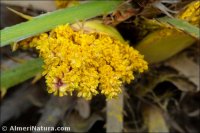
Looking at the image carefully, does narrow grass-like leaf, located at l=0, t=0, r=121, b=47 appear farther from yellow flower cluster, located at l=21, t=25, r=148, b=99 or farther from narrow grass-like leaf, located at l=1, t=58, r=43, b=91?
narrow grass-like leaf, located at l=1, t=58, r=43, b=91

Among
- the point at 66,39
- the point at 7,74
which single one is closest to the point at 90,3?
the point at 66,39

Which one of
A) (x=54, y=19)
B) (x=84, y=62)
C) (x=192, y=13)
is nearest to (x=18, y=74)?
(x=54, y=19)

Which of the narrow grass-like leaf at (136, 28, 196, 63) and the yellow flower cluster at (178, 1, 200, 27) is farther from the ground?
the yellow flower cluster at (178, 1, 200, 27)

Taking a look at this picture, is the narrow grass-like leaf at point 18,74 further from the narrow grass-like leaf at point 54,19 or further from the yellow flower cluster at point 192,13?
the yellow flower cluster at point 192,13

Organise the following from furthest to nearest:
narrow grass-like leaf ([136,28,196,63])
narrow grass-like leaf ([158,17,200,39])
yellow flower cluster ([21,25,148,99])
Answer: narrow grass-like leaf ([136,28,196,63]) → narrow grass-like leaf ([158,17,200,39]) → yellow flower cluster ([21,25,148,99])

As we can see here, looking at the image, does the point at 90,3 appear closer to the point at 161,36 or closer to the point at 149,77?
the point at 161,36

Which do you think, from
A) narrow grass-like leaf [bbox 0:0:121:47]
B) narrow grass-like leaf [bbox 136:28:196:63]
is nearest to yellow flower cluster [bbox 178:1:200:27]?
narrow grass-like leaf [bbox 136:28:196:63]
